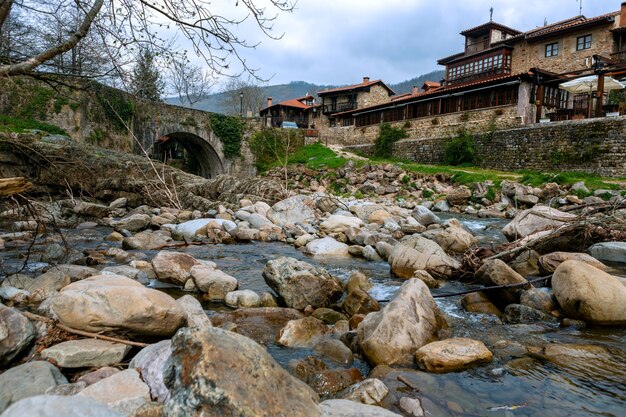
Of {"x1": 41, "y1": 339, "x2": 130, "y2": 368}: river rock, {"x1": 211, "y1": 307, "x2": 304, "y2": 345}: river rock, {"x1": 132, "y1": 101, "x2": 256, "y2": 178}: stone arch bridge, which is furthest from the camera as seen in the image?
{"x1": 132, "y1": 101, "x2": 256, "y2": 178}: stone arch bridge

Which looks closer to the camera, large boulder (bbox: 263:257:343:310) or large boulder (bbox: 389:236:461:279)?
large boulder (bbox: 263:257:343:310)

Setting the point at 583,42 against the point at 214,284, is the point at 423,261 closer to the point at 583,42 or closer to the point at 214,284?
the point at 214,284

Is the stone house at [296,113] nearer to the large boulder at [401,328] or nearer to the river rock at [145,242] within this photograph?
the river rock at [145,242]

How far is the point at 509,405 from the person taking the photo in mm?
3037

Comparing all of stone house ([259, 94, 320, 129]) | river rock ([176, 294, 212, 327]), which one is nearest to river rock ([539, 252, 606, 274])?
river rock ([176, 294, 212, 327])

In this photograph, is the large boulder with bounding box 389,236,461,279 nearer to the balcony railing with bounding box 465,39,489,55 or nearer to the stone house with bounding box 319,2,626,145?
the stone house with bounding box 319,2,626,145

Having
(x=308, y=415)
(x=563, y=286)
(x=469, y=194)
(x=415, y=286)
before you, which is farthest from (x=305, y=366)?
(x=469, y=194)

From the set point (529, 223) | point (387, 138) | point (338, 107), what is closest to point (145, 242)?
point (529, 223)

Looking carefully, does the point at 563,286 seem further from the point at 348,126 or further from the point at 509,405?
the point at 348,126

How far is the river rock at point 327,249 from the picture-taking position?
28.6 ft

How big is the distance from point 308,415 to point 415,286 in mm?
2479

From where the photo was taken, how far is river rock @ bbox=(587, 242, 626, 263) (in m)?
7.01

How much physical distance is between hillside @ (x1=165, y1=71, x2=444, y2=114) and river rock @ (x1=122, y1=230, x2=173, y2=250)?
3.29 metres

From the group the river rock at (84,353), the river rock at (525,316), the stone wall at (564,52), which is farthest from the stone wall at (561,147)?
the river rock at (84,353)
